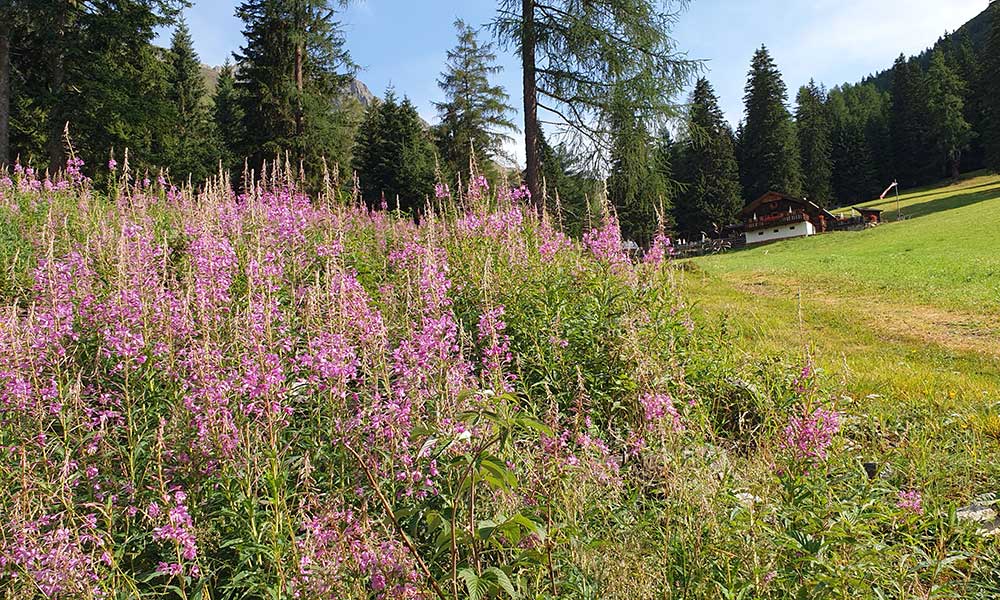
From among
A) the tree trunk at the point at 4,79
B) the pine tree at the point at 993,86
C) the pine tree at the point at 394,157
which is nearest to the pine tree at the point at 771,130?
the pine tree at the point at 993,86

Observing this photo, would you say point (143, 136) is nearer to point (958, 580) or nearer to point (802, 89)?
point (958, 580)

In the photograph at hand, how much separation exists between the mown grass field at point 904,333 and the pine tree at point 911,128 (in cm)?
5925

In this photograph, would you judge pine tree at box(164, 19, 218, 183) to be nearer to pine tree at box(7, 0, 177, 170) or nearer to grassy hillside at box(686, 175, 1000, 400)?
pine tree at box(7, 0, 177, 170)

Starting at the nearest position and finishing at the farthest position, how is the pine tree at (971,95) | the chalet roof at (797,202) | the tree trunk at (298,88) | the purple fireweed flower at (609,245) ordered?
the purple fireweed flower at (609,245) < the tree trunk at (298,88) < the chalet roof at (797,202) < the pine tree at (971,95)

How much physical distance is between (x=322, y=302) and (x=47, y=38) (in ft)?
79.2

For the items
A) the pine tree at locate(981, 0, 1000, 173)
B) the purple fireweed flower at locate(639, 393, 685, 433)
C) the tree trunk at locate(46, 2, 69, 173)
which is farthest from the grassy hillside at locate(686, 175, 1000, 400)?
the pine tree at locate(981, 0, 1000, 173)

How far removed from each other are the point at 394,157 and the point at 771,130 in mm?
42409

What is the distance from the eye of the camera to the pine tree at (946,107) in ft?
224

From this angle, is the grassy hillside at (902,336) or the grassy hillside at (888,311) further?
the grassy hillside at (888,311)

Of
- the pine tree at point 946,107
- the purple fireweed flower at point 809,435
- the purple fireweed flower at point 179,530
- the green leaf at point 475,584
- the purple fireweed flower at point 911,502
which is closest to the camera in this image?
the green leaf at point 475,584

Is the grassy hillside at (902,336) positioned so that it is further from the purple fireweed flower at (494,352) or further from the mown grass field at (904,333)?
the purple fireweed flower at (494,352)

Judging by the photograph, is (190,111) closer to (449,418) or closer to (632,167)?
(632,167)

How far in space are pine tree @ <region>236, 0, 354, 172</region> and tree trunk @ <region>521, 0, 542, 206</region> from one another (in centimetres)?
1190

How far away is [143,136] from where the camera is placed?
883 inches
